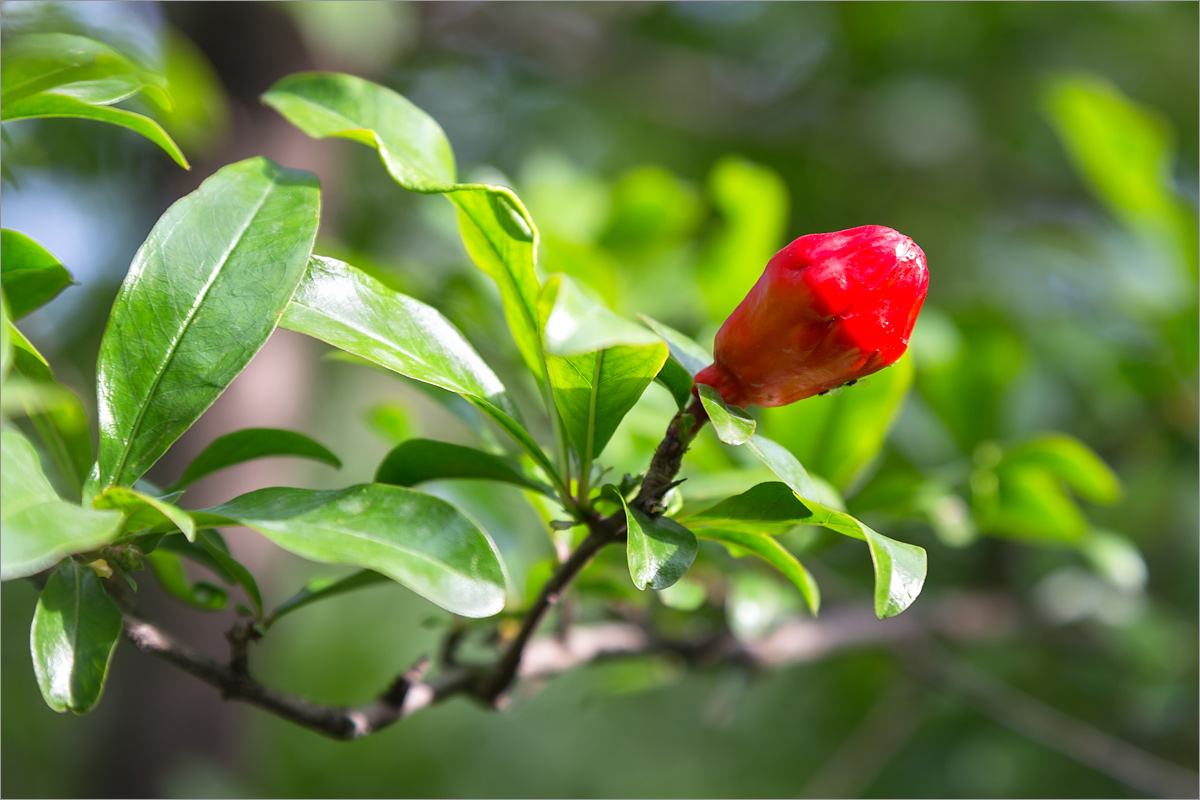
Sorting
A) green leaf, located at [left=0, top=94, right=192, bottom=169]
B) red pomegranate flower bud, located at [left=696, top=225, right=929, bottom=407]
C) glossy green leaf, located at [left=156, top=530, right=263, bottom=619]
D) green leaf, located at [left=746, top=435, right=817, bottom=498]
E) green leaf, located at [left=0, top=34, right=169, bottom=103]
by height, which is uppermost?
green leaf, located at [left=0, top=34, right=169, bottom=103]

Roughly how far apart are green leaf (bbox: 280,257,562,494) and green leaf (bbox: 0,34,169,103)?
0.47 feet

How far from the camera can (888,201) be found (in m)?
1.90

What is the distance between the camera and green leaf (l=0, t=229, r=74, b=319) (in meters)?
0.38

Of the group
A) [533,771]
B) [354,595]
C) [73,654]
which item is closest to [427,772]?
[533,771]

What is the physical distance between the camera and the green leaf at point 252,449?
1.40ft

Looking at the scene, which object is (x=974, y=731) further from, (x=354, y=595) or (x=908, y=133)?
(x=354, y=595)

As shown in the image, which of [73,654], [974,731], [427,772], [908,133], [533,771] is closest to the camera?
[73,654]

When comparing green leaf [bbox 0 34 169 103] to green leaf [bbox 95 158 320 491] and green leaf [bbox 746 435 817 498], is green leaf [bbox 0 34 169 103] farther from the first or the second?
green leaf [bbox 746 435 817 498]

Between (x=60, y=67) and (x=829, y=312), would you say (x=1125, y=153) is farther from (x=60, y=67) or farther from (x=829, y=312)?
(x=60, y=67)

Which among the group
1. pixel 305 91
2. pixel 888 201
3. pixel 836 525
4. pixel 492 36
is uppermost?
pixel 305 91

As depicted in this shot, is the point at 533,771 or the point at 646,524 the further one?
the point at 533,771

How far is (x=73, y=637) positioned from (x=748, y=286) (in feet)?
1.86

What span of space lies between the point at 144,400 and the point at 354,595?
2.69 m

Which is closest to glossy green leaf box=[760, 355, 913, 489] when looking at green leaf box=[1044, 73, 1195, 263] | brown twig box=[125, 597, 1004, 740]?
brown twig box=[125, 597, 1004, 740]
